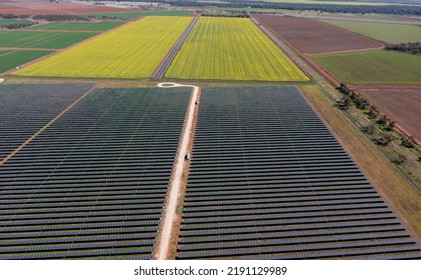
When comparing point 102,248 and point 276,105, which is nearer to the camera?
point 102,248

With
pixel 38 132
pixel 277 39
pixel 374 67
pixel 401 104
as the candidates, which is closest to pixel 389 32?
pixel 277 39

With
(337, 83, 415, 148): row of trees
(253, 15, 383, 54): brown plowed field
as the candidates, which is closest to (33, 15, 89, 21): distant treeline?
(253, 15, 383, 54): brown plowed field

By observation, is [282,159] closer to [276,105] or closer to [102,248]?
[276,105]

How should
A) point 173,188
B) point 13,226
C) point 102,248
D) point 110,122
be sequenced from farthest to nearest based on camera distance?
point 110,122, point 173,188, point 13,226, point 102,248

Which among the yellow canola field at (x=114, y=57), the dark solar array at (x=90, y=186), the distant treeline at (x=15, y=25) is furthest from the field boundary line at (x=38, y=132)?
the distant treeline at (x=15, y=25)

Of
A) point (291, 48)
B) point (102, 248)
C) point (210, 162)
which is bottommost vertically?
point (102, 248)

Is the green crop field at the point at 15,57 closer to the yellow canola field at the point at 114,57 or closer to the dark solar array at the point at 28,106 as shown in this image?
the yellow canola field at the point at 114,57
